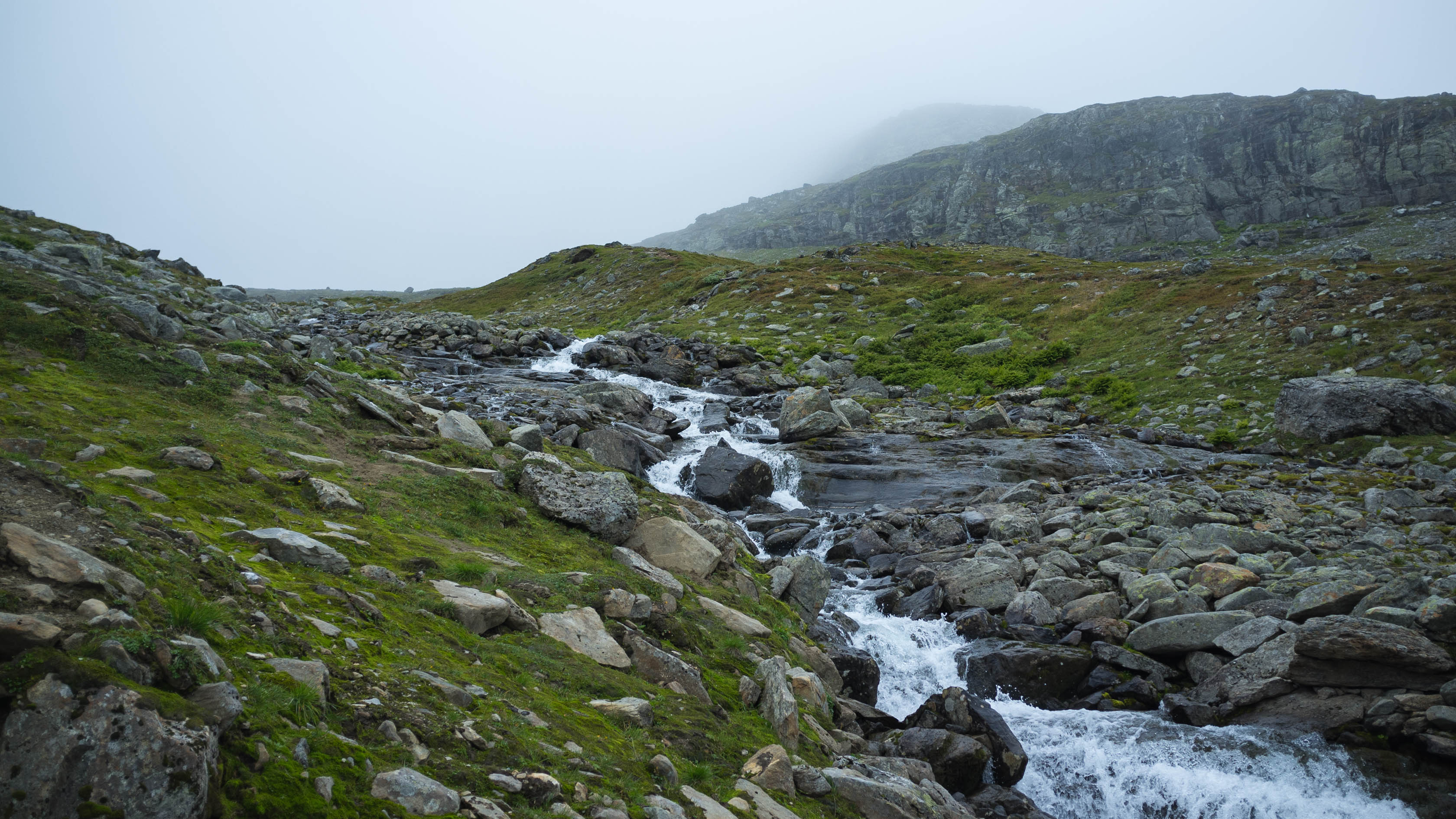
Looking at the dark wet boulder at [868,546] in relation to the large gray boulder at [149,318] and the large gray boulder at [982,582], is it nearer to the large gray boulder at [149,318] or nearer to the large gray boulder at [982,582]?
the large gray boulder at [982,582]

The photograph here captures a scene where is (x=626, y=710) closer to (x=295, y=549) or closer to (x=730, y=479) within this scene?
(x=295, y=549)

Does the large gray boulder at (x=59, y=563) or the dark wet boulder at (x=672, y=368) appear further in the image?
the dark wet boulder at (x=672, y=368)

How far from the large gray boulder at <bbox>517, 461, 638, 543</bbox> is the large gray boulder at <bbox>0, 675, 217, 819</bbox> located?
9.04 metres

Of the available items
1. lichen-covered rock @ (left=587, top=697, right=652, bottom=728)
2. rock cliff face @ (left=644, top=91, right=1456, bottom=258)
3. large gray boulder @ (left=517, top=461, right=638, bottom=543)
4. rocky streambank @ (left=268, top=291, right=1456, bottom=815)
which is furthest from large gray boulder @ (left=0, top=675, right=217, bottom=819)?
rock cliff face @ (left=644, top=91, right=1456, bottom=258)

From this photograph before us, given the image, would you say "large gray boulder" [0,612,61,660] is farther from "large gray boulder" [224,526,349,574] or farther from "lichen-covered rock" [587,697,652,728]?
"lichen-covered rock" [587,697,652,728]

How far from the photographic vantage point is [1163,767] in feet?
37.1

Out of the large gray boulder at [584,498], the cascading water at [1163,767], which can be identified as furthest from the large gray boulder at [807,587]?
the large gray boulder at [584,498]

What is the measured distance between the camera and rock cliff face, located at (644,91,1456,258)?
4523 inches

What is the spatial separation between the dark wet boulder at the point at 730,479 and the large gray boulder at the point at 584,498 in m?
11.6

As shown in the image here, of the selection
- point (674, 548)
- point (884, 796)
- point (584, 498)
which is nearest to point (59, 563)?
point (884, 796)

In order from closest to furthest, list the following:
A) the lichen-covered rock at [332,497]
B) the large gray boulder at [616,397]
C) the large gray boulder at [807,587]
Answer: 1. the lichen-covered rock at [332,497]
2. the large gray boulder at [807,587]
3. the large gray boulder at [616,397]

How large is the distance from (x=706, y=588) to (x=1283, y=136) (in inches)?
6909

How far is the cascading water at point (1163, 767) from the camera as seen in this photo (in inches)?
409

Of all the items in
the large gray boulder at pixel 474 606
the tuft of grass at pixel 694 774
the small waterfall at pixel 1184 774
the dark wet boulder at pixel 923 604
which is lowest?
the small waterfall at pixel 1184 774
